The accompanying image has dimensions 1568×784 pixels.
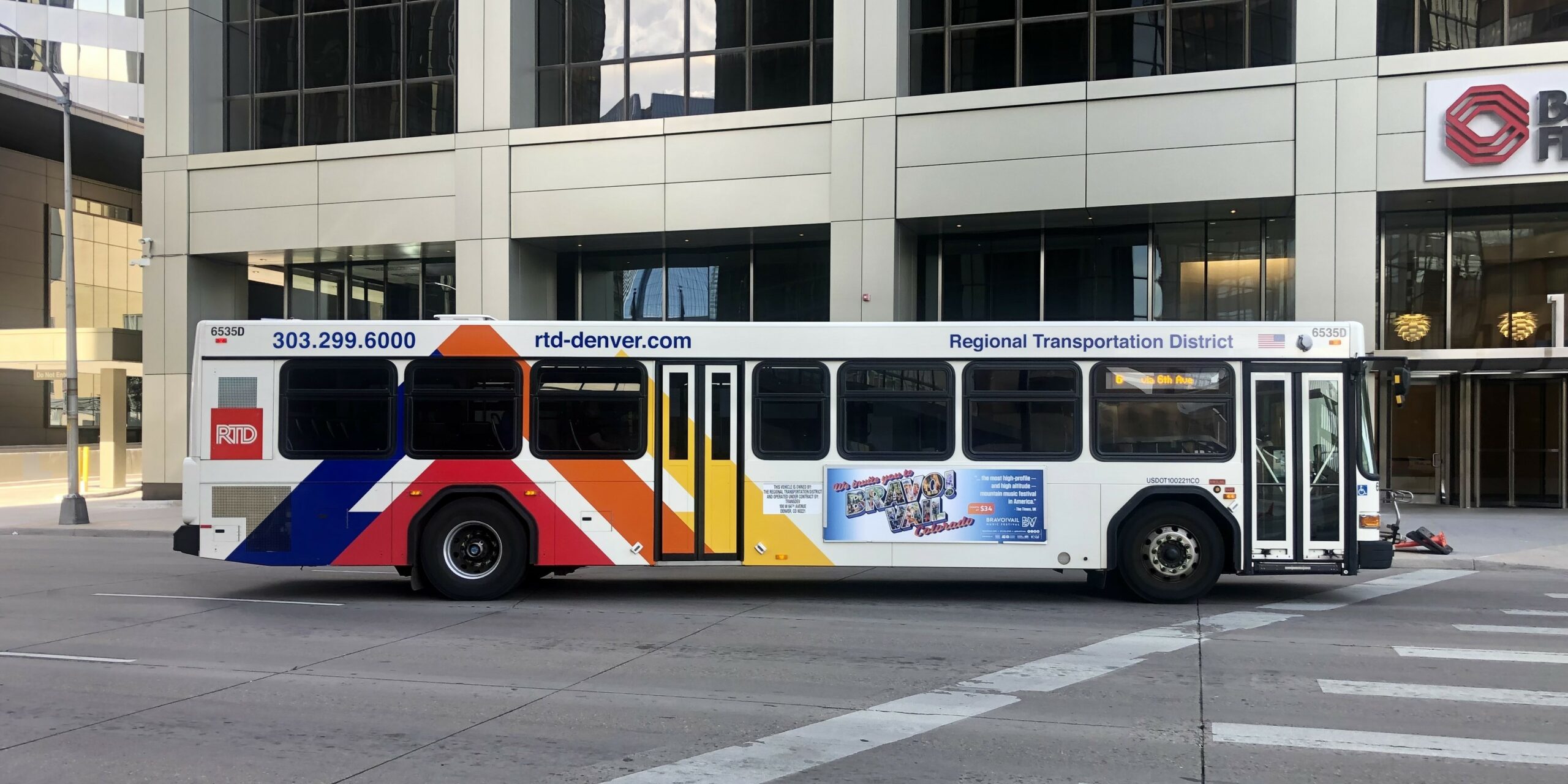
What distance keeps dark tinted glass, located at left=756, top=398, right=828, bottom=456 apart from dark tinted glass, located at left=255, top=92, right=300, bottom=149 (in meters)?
20.8

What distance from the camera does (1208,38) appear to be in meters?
21.5

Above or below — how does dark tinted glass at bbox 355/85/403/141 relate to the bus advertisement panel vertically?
above

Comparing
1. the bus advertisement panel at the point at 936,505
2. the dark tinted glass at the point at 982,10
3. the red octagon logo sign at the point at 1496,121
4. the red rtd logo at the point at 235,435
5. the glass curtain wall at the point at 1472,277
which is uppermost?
the dark tinted glass at the point at 982,10


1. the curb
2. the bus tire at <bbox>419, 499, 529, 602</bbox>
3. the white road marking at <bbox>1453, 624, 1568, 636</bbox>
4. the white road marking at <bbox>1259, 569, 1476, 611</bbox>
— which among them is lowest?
the curb

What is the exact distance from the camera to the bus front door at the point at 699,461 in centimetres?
1137

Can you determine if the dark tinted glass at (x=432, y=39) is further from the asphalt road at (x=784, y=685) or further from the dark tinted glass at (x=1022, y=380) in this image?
the dark tinted glass at (x=1022, y=380)

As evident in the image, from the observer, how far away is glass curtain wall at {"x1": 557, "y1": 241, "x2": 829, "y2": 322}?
24.5m

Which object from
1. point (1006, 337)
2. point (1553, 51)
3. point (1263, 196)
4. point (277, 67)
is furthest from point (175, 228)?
point (1553, 51)

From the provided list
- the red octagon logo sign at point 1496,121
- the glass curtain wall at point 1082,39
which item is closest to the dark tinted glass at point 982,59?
the glass curtain wall at point 1082,39

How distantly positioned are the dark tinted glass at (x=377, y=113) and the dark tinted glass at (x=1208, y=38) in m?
17.9

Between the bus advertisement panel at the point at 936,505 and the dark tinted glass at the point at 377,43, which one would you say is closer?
the bus advertisement panel at the point at 936,505

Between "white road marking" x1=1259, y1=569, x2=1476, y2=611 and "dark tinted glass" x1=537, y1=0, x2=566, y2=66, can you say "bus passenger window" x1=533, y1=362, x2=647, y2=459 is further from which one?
"dark tinted glass" x1=537, y1=0, x2=566, y2=66

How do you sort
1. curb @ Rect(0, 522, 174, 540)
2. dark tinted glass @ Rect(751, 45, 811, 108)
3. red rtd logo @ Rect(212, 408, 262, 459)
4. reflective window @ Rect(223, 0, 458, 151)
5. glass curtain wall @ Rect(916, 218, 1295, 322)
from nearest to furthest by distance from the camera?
red rtd logo @ Rect(212, 408, 262, 459) < curb @ Rect(0, 522, 174, 540) < glass curtain wall @ Rect(916, 218, 1295, 322) < dark tinted glass @ Rect(751, 45, 811, 108) < reflective window @ Rect(223, 0, 458, 151)

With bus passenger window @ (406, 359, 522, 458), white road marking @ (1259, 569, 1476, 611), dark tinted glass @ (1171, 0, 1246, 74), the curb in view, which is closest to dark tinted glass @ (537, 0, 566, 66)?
the curb
